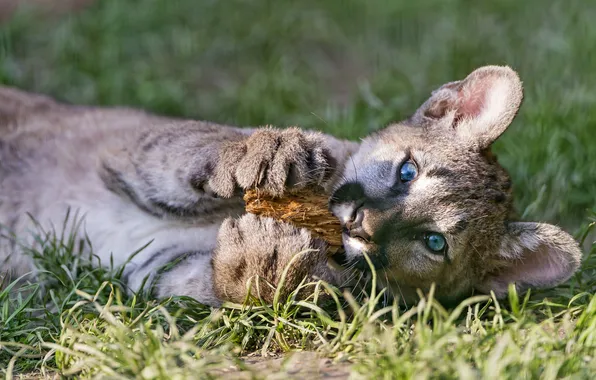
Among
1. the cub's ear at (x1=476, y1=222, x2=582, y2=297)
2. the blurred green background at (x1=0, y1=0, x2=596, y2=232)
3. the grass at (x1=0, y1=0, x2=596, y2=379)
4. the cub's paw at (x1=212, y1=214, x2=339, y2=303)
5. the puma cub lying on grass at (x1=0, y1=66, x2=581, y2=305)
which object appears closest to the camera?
the grass at (x1=0, y1=0, x2=596, y2=379)

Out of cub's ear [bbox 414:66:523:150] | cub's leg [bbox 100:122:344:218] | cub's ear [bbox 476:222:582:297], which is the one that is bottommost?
cub's ear [bbox 476:222:582:297]

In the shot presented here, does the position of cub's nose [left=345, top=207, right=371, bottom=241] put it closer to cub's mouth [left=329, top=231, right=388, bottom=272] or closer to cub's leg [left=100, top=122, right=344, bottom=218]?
cub's mouth [left=329, top=231, right=388, bottom=272]

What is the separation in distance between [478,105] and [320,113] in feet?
7.32

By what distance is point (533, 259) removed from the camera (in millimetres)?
4367

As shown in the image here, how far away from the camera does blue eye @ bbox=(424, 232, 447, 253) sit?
13.5 feet

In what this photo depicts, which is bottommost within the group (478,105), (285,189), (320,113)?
(285,189)

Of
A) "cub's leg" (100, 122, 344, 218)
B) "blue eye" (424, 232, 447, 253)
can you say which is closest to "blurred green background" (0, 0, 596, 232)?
"cub's leg" (100, 122, 344, 218)

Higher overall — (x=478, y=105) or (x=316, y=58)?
(x=316, y=58)

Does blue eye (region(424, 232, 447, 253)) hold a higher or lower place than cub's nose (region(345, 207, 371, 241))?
lower

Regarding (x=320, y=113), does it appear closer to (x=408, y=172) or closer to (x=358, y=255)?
(x=408, y=172)

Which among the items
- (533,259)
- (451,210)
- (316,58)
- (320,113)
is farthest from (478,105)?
(316,58)

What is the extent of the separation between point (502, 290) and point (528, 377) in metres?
1.47

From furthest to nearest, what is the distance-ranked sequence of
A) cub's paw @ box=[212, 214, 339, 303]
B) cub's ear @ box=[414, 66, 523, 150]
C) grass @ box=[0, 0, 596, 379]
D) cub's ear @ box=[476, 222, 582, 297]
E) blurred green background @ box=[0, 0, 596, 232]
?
blurred green background @ box=[0, 0, 596, 232] < cub's ear @ box=[414, 66, 523, 150] < cub's ear @ box=[476, 222, 582, 297] < cub's paw @ box=[212, 214, 339, 303] < grass @ box=[0, 0, 596, 379]

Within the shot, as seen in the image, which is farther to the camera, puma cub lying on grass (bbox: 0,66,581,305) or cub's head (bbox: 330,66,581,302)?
cub's head (bbox: 330,66,581,302)
